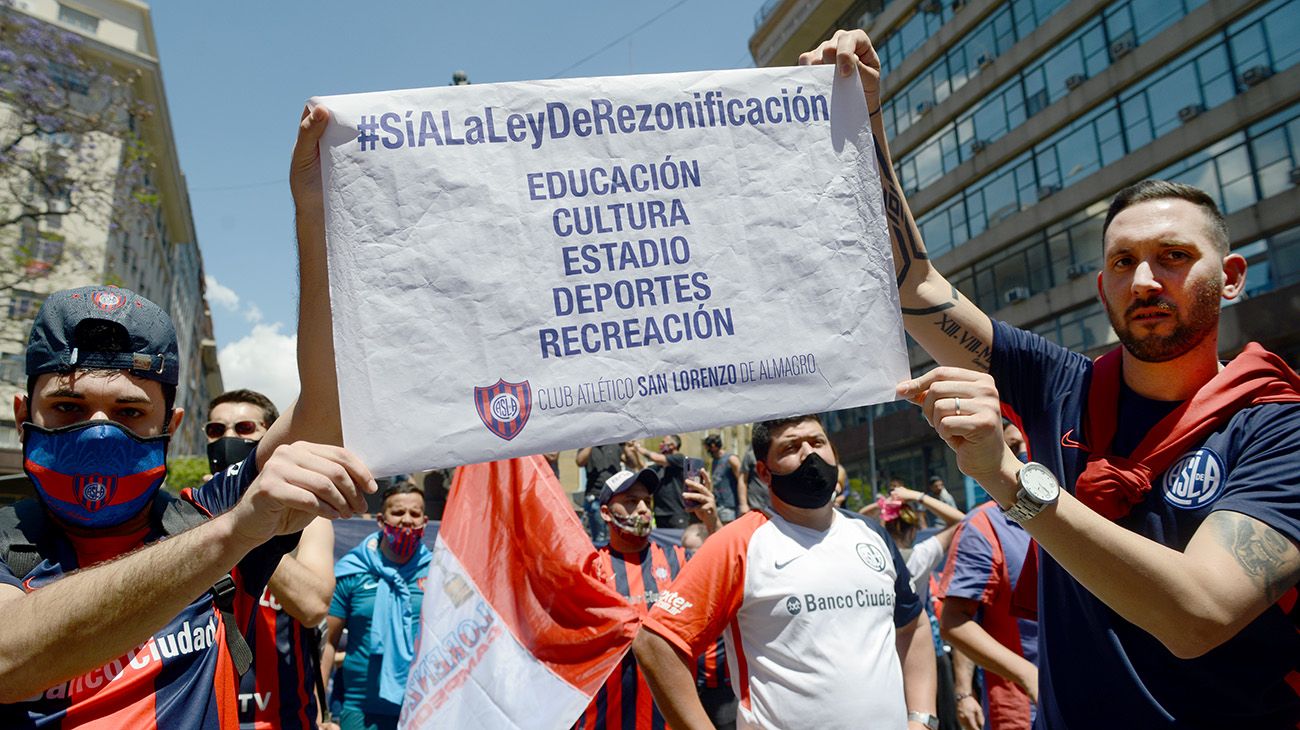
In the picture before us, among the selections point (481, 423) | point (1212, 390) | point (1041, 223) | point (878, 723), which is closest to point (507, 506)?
point (878, 723)

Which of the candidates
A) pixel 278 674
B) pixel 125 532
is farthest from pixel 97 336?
pixel 278 674

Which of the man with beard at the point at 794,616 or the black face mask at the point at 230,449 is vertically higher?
the black face mask at the point at 230,449

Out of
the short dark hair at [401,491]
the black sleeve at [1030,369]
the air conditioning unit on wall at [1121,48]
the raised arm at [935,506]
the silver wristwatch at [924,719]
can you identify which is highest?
the air conditioning unit on wall at [1121,48]

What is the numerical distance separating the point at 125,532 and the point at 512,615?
213cm

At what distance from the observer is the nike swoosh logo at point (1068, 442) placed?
2.31 m

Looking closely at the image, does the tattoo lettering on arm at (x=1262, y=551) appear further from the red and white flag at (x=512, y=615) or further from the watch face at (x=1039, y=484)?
the red and white flag at (x=512, y=615)

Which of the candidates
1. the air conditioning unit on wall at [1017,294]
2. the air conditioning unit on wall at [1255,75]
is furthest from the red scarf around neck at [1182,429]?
the air conditioning unit on wall at [1017,294]

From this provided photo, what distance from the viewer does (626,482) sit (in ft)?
16.7

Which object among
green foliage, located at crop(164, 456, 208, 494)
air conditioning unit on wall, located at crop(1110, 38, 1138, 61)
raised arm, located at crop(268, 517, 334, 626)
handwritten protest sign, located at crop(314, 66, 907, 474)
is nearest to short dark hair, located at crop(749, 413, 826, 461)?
handwritten protest sign, located at crop(314, 66, 907, 474)

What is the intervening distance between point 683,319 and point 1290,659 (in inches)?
60.9

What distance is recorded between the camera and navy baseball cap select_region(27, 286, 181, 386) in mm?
1982

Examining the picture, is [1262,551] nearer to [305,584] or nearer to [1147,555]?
[1147,555]

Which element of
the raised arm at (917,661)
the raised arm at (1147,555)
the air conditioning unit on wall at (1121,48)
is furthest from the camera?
the air conditioning unit on wall at (1121,48)

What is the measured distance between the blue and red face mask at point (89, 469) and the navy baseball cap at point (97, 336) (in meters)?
0.15
